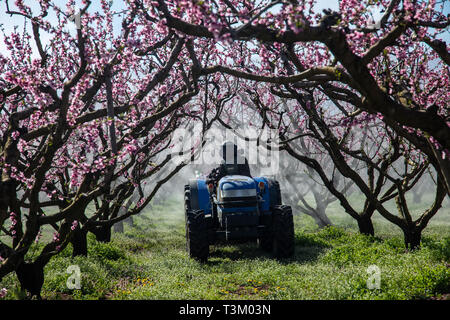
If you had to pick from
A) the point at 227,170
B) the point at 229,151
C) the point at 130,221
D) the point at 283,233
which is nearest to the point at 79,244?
the point at 227,170

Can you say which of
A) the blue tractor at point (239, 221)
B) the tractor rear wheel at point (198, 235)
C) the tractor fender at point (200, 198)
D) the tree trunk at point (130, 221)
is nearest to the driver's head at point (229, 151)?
the tractor fender at point (200, 198)

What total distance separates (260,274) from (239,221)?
1456 millimetres

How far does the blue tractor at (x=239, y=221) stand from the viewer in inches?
315

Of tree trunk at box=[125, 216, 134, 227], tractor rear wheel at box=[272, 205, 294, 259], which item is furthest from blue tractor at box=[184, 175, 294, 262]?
tree trunk at box=[125, 216, 134, 227]

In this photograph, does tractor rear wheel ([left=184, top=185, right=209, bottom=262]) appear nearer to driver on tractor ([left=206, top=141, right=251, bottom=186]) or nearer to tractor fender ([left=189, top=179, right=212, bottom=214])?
tractor fender ([left=189, top=179, right=212, bottom=214])

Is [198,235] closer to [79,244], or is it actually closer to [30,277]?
[79,244]

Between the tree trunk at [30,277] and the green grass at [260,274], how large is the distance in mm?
199

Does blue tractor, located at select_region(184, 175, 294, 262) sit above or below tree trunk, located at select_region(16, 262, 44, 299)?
above

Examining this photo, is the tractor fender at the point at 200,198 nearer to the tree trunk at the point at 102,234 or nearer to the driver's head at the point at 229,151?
the driver's head at the point at 229,151

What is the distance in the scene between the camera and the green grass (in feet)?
18.1

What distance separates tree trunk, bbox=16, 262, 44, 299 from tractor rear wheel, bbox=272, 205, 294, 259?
4772 mm

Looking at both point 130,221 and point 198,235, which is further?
point 130,221

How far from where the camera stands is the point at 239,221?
7.99 meters
